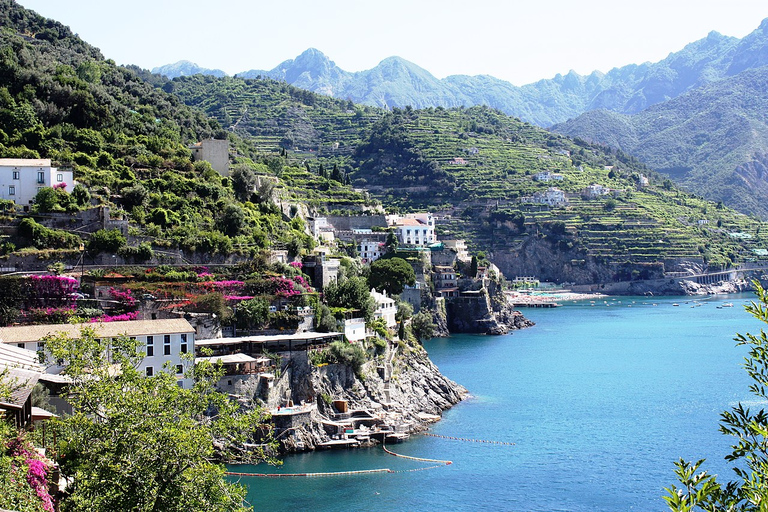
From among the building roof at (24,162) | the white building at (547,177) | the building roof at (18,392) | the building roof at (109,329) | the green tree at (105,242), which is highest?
the white building at (547,177)

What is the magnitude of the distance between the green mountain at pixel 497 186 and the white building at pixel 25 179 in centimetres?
8469

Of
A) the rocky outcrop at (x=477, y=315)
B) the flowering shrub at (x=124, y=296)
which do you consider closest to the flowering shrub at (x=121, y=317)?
the flowering shrub at (x=124, y=296)

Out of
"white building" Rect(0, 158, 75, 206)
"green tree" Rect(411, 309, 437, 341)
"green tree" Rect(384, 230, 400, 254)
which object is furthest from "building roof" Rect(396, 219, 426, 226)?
"white building" Rect(0, 158, 75, 206)

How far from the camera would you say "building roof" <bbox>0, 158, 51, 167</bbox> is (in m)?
49.7

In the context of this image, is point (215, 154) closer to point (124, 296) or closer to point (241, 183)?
point (241, 183)

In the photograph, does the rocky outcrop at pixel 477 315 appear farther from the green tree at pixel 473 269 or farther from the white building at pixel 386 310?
the white building at pixel 386 310

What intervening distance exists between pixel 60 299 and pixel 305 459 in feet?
45.1

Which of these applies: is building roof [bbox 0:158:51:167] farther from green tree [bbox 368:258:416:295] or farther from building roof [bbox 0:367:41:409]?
green tree [bbox 368:258:416:295]

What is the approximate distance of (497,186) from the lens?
148750 millimetres

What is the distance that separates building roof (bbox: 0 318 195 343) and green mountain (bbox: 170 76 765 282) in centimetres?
9416

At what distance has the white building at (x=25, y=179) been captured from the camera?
4922cm

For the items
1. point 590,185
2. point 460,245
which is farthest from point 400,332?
point 590,185

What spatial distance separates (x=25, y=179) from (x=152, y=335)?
1489 centimetres

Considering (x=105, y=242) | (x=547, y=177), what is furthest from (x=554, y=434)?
(x=547, y=177)
